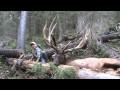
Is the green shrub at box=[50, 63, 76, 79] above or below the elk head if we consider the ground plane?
below

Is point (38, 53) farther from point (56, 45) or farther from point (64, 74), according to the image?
point (64, 74)

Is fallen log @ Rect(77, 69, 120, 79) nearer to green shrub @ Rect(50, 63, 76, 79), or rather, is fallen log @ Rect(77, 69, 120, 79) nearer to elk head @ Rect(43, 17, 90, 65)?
green shrub @ Rect(50, 63, 76, 79)

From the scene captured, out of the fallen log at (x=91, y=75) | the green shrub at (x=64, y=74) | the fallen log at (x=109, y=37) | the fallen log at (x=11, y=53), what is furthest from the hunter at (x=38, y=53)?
the fallen log at (x=109, y=37)

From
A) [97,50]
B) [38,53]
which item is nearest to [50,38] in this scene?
[38,53]

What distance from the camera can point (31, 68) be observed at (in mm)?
7223

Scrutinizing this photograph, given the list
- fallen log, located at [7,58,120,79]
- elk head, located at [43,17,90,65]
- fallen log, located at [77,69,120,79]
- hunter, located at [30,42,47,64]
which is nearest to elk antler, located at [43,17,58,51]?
elk head, located at [43,17,90,65]

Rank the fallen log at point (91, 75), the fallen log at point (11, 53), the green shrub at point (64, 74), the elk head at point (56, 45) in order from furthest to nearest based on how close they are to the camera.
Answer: the fallen log at point (11, 53), the elk head at point (56, 45), the green shrub at point (64, 74), the fallen log at point (91, 75)

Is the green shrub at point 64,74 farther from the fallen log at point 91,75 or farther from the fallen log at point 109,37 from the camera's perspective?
the fallen log at point 109,37

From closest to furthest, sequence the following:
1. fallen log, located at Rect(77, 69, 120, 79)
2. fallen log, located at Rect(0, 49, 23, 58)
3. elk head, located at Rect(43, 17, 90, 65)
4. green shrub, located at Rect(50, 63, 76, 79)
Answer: fallen log, located at Rect(77, 69, 120, 79) → green shrub, located at Rect(50, 63, 76, 79) → elk head, located at Rect(43, 17, 90, 65) → fallen log, located at Rect(0, 49, 23, 58)

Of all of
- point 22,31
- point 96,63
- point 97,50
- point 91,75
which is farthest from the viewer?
point 22,31

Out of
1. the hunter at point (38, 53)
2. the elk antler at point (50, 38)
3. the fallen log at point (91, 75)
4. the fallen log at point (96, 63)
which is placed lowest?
the fallen log at point (91, 75)
